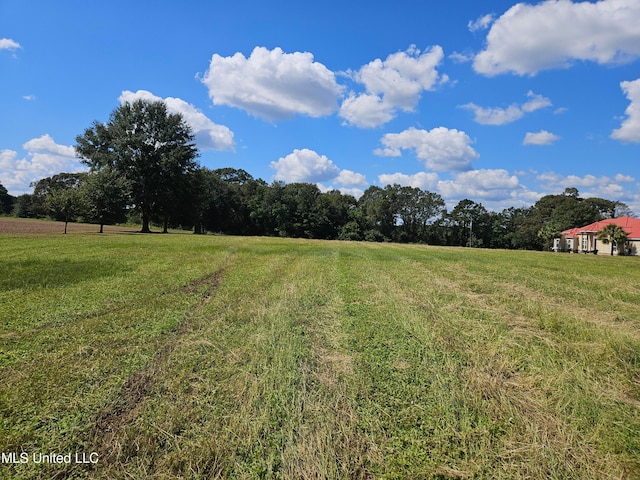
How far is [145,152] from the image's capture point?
40625mm

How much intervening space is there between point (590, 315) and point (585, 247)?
57765mm

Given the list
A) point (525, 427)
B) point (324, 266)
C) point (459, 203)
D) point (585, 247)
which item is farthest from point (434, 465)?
A: point (459, 203)

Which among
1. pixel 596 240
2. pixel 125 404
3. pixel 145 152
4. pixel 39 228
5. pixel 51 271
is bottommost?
pixel 125 404

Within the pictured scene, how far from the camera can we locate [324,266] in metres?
13.9

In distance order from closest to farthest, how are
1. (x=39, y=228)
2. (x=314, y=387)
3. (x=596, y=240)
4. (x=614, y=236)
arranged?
1. (x=314, y=387)
2. (x=39, y=228)
3. (x=614, y=236)
4. (x=596, y=240)

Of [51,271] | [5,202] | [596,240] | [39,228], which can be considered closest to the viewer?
[51,271]

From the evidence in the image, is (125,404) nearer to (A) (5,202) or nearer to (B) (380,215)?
(B) (380,215)

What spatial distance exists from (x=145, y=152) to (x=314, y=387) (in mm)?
44470

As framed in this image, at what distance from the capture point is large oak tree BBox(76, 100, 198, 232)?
39.5 meters

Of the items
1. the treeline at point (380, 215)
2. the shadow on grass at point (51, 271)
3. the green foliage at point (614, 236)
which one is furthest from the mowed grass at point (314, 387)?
the treeline at point (380, 215)

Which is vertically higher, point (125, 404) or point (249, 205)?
point (249, 205)

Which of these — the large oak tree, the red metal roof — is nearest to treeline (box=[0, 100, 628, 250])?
the large oak tree

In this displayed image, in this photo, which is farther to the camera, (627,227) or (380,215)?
(380,215)

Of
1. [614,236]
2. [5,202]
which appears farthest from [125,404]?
[5,202]
